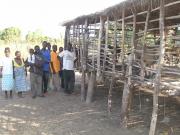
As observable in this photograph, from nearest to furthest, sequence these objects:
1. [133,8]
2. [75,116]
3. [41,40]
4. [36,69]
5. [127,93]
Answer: [133,8] < [127,93] < [75,116] < [36,69] < [41,40]

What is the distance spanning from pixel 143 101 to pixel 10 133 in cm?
495

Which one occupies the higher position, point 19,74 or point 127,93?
point 19,74

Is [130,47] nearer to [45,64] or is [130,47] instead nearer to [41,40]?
[45,64]

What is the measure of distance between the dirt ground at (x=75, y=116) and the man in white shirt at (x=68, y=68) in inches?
14.3

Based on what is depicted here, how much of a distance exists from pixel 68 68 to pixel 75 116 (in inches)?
119

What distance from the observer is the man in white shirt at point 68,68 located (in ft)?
44.8

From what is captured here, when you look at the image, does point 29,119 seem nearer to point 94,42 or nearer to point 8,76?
point 8,76

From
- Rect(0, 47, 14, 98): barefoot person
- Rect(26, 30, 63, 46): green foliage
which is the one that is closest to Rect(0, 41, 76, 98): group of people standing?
Rect(0, 47, 14, 98): barefoot person

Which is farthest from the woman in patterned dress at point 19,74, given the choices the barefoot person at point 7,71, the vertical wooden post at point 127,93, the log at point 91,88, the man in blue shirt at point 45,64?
the vertical wooden post at point 127,93

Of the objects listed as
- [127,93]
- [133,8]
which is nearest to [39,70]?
[127,93]

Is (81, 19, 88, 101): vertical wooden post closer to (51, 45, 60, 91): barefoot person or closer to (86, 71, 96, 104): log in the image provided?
(86, 71, 96, 104): log

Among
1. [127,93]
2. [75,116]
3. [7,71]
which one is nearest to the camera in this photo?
[127,93]

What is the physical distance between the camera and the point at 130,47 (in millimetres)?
11773

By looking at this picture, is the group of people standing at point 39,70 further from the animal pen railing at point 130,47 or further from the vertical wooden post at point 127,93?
the vertical wooden post at point 127,93
